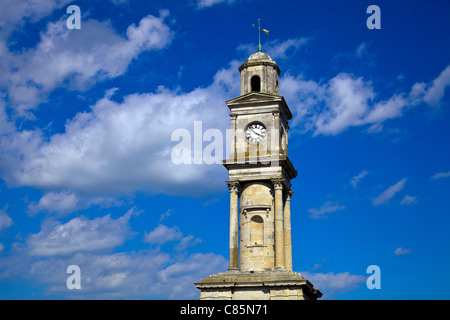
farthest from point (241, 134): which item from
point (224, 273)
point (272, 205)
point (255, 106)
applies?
point (224, 273)

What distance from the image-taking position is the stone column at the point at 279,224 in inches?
1831

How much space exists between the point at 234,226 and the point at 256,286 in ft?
19.0

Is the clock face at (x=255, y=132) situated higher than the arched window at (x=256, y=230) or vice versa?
the clock face at (x=255, y=132)

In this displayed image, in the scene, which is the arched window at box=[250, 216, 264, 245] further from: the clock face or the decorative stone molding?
the clock face

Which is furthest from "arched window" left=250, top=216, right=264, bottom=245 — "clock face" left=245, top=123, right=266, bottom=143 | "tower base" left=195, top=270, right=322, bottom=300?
"clock face" left=245, top=123, right=266, bottom=143

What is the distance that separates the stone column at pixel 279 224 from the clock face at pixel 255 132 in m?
4.41

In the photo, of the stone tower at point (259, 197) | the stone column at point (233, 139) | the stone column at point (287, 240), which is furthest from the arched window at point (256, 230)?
the stone column at point (233, 139)

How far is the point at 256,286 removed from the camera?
44.4 metres

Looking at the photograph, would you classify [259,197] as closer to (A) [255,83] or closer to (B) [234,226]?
(B) [234,226]

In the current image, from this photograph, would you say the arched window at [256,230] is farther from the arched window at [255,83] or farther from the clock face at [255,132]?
the arched window at [255,83]

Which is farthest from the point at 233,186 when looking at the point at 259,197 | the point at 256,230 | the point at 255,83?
the point at 255,83
